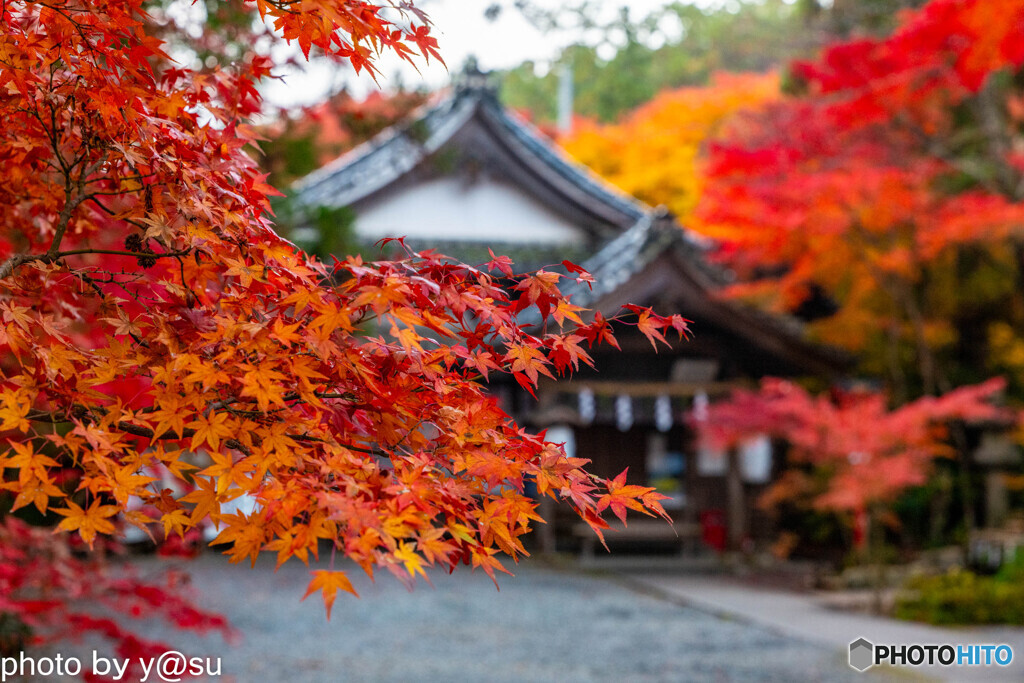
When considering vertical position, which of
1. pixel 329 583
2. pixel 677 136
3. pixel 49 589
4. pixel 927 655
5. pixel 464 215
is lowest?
pixel 927 655

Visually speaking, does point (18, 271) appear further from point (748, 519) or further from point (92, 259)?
point (748, 519)

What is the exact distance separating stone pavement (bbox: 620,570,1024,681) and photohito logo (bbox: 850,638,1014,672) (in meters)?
0.11

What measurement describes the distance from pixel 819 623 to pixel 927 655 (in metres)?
1.61

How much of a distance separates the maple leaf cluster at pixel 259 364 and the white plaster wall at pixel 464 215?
12355 mm

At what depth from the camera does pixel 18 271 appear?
2082mm

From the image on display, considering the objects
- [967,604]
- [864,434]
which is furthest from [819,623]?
[864,434]

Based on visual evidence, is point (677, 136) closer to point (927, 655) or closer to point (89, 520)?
point (927, 655)

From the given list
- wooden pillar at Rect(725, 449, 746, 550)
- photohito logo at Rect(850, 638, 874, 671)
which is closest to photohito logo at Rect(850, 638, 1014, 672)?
photohito logo at Rect(850, 638, 874, 671)

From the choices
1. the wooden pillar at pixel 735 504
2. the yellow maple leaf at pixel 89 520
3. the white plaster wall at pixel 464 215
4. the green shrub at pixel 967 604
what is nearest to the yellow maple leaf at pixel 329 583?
the yellow maple leaf at pixel 89 520

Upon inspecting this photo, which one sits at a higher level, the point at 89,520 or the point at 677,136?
the point at 677,136

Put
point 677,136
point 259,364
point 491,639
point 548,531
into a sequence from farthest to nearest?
1. point 677,136
2. point 548,531
3. point 491,639
4. point 259,364

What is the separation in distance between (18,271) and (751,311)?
38.5 feet

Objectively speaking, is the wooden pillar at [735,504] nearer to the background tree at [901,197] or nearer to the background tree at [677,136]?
A: the background tree at [901,197]

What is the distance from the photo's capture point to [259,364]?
5.78ft
